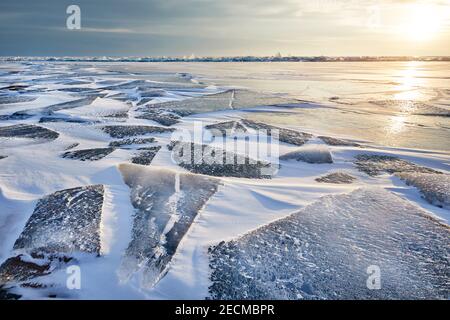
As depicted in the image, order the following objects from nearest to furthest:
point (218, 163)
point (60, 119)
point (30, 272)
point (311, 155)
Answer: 1. point (30, 272)
2. point (218, 163)
3. point (311, 155)
4. point (60, 119)

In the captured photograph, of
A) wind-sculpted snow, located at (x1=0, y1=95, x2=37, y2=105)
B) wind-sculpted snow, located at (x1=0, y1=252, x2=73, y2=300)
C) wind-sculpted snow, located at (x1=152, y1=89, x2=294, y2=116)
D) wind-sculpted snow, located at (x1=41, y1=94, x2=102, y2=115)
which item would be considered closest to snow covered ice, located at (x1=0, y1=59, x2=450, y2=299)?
wind-sculpted snow, located at (x1=0, y1=252, x2=73, y2=300)

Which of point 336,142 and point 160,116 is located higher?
point 160,116

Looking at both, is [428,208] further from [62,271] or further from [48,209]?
[48,209]

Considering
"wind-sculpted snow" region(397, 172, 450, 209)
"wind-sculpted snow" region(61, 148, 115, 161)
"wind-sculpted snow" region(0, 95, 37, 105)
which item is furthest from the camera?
"wind-sculpted snow" region(0, 95, 37, 105)

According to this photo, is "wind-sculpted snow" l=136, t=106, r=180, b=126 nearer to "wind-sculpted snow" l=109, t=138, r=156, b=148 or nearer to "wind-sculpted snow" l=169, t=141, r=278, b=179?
"wind-sculpted snow" l=109, t=138, r=156, b=148

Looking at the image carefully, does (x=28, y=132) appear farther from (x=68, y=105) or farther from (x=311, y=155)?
(x=311, y=155)

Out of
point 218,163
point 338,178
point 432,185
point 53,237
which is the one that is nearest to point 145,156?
point 218,163

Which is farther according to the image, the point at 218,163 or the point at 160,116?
the point at 160,116
